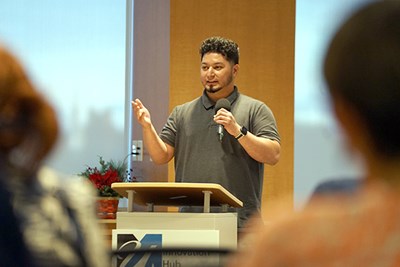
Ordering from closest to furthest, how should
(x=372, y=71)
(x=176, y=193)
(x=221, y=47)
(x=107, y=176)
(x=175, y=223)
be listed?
(x=372, y=71) → (x=175, y=223) → (x=176, y=193) → (x=221, y=47) → (x=107, y=176)

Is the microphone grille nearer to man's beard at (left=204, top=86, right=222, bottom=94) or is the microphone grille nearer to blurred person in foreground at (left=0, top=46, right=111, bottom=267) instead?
man's beard at (left=204, top=86, right=222, bottom=94)

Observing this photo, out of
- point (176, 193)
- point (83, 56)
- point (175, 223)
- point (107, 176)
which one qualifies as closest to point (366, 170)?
point (175, 223)

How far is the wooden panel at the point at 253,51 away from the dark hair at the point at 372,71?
18.2 ft

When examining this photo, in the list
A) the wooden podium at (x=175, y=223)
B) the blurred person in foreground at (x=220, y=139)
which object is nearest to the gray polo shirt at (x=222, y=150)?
the blurred person in foreground at (x=220, y=139)

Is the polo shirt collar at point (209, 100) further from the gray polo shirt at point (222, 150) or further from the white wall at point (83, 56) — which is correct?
the white wall at point (83, 56)

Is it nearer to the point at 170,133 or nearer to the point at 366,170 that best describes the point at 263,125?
the point at 170,133

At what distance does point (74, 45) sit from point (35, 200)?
254 inches

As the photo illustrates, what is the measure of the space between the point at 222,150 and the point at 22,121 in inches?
140

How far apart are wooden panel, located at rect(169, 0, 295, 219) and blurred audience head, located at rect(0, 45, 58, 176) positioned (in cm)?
555

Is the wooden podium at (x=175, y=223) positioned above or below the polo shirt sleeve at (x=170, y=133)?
below

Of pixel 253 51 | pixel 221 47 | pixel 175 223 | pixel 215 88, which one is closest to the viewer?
pixel 175 223

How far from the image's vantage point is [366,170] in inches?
30.5

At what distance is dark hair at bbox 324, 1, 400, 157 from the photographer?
764mm

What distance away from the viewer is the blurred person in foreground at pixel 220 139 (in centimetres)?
422
